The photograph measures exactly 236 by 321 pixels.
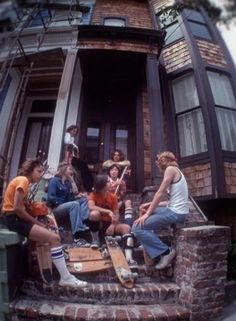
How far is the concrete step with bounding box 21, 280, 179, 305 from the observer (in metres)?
3.40

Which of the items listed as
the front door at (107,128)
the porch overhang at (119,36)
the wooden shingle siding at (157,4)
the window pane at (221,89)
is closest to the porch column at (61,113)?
the porch overhang at (119,36)

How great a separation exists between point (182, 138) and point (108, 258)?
15.5 feet

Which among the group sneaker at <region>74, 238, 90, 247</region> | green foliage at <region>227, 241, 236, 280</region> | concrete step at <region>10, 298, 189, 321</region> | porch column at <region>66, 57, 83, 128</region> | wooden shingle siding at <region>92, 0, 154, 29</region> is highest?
wooden shingle siding at <region>92, 0, 154, 29</region>

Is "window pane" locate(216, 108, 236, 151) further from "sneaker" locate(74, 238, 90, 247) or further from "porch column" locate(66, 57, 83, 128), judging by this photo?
"sneaker" locate(74, 238, 90, 247)

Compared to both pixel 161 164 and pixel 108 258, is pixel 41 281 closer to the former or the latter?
pixel 108 258

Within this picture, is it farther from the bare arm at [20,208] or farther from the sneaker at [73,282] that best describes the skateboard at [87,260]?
the bare arm at [20,208]

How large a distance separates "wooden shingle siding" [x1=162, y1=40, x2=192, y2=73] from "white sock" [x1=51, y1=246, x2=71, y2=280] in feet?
21.7

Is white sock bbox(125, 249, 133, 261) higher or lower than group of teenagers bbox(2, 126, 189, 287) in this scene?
lower

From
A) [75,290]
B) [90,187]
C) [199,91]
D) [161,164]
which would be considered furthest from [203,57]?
[75,290]

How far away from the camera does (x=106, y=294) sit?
3.40 metres

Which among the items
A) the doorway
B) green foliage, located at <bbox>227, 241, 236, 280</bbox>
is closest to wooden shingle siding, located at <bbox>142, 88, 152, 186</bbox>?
the doorway

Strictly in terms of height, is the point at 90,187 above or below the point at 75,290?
above

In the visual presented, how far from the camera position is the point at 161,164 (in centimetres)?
418

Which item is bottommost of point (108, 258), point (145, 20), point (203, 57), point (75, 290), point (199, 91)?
point (75, 290)
